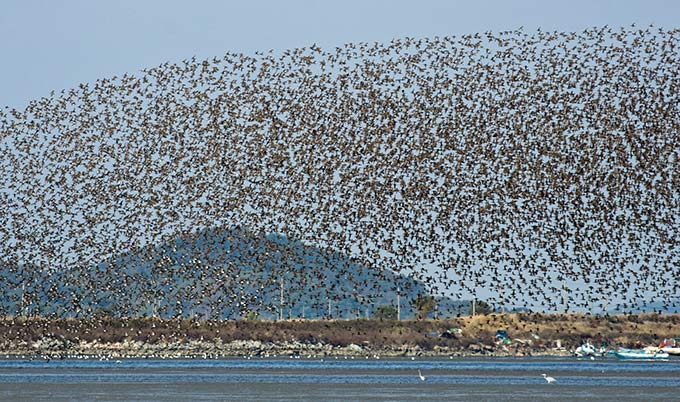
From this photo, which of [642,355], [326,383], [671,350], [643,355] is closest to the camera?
[326,383]

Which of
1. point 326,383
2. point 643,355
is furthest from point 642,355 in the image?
point 326,383

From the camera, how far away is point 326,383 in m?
105

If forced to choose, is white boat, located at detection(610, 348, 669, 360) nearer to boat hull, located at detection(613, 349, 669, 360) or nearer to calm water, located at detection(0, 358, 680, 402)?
boat hull, located at detection(613, 349, 669, 360)

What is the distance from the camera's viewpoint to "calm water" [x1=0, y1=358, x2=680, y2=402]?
85.2 meters

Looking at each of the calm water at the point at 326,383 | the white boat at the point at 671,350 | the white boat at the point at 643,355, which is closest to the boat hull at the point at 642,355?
the white boat at the point at 643,355

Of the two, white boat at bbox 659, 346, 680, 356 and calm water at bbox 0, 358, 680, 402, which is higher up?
white boat at bbox 659, 346, 680, 356

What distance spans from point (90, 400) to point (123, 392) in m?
8.55

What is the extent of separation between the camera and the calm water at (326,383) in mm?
85250

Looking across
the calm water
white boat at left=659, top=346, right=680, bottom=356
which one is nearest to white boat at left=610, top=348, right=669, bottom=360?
white boat at left=659, top=346, right=680, bottom=356

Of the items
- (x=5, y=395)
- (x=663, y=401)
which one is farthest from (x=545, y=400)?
(x=5, y=395)

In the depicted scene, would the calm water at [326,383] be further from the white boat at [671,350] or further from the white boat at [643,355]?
the white boat at [671,350]

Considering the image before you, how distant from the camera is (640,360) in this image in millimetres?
184375

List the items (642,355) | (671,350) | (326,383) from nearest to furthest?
1. (326,383)
2. (642,355)
3. (671,350)

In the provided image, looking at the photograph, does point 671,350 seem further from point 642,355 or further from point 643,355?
point 642,355
